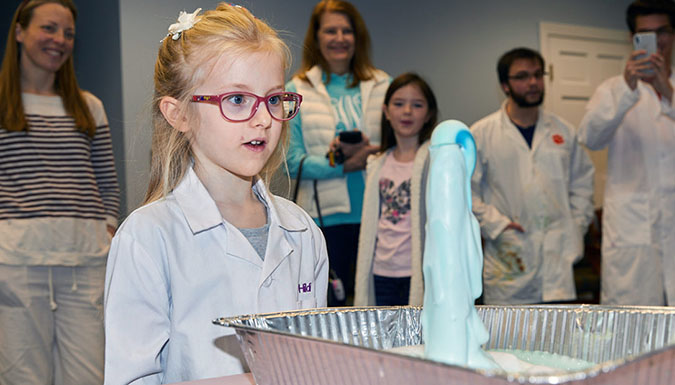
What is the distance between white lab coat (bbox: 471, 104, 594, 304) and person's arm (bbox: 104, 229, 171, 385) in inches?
72.2

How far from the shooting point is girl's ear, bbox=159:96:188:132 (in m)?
0.96

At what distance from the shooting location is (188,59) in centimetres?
95

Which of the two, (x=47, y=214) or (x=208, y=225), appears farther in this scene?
(x=47, y=214)

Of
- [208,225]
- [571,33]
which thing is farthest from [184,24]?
[571,33]

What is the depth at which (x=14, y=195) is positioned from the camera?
6.01ft

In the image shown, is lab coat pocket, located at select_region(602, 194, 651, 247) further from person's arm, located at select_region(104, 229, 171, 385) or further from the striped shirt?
person's arm, located at select_region(104, 229, 171, 385)

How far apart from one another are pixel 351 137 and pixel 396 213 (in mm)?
262

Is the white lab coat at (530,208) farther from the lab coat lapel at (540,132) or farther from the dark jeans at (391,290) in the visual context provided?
the dark jeans at (391,290)

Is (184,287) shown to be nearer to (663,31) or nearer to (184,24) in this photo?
(184,24)

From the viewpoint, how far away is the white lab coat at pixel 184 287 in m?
0.76

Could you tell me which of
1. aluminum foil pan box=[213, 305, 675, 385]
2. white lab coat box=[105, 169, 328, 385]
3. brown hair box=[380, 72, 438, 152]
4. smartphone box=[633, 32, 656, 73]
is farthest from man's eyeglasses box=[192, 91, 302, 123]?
smartphone box=[633, 32, 656, 73]

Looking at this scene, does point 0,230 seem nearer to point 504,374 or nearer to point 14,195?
point 14,195

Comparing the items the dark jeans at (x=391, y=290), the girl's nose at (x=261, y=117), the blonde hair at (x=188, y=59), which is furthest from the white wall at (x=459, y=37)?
the girl's nose at (x=261, y=117)

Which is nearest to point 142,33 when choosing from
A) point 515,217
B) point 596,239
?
point 515,217
